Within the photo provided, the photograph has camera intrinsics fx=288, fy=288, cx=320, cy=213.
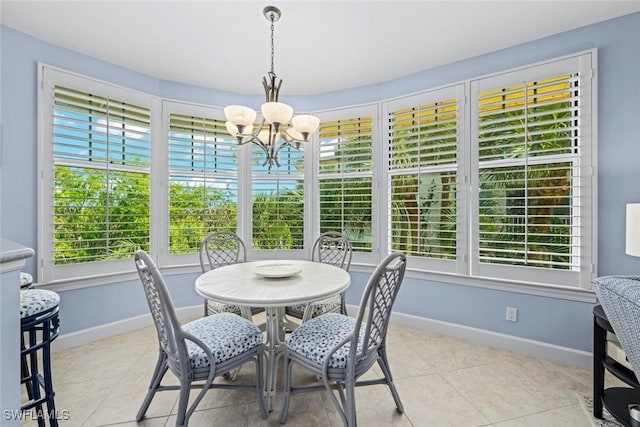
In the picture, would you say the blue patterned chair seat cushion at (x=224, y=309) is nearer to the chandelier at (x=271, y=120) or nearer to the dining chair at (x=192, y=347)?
the dining chair at (x=192, y=347)

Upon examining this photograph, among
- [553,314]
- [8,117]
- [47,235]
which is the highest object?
[8,117]

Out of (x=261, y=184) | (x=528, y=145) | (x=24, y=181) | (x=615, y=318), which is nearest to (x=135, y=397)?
(x=24, y=181)

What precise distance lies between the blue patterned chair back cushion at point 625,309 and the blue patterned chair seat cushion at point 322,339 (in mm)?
1184

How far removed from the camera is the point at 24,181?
2391 millimetres

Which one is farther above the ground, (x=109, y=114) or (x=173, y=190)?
(x=109, y=114)

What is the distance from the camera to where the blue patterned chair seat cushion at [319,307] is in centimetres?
227

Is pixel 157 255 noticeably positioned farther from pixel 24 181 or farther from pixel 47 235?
pixel 24 181

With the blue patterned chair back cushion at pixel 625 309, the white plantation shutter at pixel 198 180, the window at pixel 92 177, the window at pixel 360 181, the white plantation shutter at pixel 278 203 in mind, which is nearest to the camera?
the blue patterned chair back cushion at pixel 625 309

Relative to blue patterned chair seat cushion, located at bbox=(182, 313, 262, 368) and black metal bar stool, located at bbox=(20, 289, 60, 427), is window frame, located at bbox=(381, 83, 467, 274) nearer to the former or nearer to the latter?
blue patterned chair seat cushion, located at bbox=(182, 313, 262, 368)

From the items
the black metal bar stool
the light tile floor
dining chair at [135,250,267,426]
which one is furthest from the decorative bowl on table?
the black metal bar stool

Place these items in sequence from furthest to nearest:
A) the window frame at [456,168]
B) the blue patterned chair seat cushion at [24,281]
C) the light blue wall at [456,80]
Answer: the window frame at [456,168] < the light blue wall at [456,80] < the blue patterned chair seat cushion at [24,281]

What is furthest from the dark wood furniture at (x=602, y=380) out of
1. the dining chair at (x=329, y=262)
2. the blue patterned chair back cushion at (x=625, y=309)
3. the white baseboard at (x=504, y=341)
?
the dining chair at (x=329, y=262)

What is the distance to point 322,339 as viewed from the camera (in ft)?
5.44

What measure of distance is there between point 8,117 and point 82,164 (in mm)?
565
